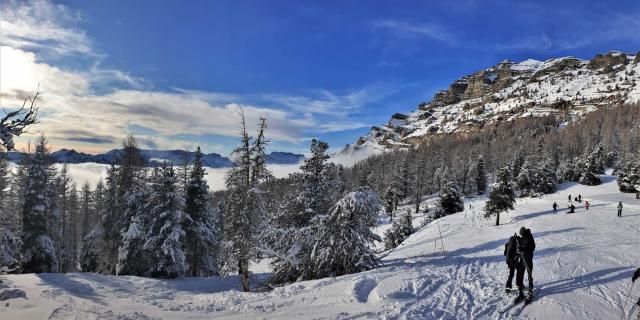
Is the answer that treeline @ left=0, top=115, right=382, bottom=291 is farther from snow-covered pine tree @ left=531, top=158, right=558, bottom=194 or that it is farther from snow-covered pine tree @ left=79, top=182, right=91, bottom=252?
snow-covered pine tree @ left=531, top=158, right=558, bottom=194

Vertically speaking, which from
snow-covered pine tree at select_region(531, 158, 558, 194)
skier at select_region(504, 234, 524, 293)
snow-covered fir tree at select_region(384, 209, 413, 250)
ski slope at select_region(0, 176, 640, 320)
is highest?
snow-covered pine tree at select_region(531, 158, 558, 194)

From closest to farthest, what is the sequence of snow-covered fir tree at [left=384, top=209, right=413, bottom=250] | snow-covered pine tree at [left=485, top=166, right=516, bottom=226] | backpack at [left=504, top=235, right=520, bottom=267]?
backpack at [left=504, top=235, right=520, bottom=267] → snow-covered pine tree at [left=485, top=166, right=516, bottom=226] → snow-covered fir tree at [left=384, top=209, right=413, bottom=250]

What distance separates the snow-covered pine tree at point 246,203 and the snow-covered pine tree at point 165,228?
6569 millimetres

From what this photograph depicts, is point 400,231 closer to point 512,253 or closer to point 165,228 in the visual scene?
point 165,228

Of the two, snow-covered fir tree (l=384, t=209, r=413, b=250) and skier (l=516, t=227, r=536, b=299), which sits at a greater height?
skier (l=516, t=227, r=536, b=299)

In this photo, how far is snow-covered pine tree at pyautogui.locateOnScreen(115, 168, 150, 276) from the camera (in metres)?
25.1

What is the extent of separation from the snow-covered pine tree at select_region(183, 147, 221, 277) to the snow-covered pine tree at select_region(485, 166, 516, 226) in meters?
29.5

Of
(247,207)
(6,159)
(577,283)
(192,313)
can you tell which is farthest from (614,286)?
(6,159)

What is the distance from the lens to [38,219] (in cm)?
2772

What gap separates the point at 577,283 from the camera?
13.4 metres

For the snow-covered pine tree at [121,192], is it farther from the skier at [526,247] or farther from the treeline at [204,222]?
the skier at [526,247]

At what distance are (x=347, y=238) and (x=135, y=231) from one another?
557 inches

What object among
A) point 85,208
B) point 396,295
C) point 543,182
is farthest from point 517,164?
point 396,295

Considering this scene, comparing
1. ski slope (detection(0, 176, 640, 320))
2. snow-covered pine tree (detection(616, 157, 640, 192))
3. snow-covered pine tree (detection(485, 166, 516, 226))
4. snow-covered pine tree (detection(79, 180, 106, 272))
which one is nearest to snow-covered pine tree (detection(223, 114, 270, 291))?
ski slope (detection(0, 176, 640, 320))
